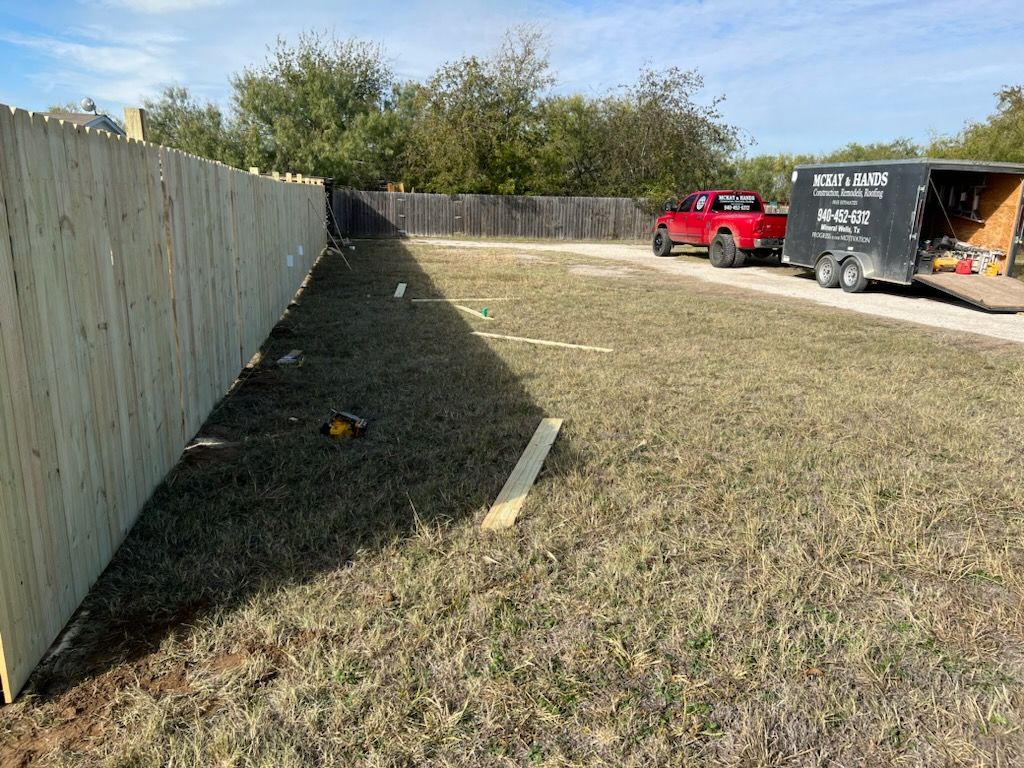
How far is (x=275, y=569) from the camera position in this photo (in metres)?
3.09

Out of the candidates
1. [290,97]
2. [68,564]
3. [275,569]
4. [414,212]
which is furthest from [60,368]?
[290,97]

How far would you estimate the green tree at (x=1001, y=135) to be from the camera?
2216cm

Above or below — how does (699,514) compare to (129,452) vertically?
below

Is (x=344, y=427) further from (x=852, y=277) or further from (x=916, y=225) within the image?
(x=852, y=277)

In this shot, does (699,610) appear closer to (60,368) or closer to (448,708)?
(448,708)

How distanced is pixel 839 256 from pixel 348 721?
14284mm

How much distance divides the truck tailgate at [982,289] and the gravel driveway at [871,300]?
19 centimetres

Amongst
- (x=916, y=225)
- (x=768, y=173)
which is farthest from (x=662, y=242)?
(x=768, y=173)

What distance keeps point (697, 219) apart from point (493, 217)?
1297 cm

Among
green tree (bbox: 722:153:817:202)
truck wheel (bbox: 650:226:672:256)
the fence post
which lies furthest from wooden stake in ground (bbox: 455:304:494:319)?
green tree (bbox: 722:153:817:202)

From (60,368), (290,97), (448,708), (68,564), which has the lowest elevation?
(448,708)

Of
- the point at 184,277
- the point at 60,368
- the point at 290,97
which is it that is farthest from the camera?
the point at 290,97

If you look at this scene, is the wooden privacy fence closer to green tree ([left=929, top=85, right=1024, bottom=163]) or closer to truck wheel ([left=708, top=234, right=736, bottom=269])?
truck wheel ([left=708, top=234, right=736, bottom=269])

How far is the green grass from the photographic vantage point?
2.22 metres
